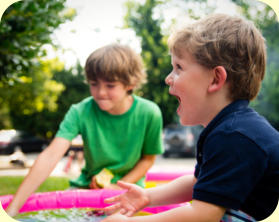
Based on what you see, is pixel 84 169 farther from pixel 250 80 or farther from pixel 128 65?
pixel 250 80

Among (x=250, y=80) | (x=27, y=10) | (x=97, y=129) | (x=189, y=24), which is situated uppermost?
(x=27, y=10)

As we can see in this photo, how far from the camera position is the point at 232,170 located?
32.8 inches

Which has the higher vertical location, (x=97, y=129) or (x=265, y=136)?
(x=265, y=136)

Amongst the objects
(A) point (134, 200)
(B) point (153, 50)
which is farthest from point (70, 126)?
(B) point (153, 50)

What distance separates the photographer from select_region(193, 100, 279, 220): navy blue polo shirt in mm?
833

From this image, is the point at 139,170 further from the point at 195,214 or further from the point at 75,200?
the point at 195,214

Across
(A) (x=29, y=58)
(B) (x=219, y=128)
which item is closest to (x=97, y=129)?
(A) (x=29, y=58)

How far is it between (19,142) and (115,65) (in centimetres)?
1039

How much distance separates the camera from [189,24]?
3.54 ft

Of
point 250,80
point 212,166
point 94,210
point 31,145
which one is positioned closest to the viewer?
point 212,166

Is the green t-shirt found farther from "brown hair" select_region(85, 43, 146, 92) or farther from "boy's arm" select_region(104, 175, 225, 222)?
"boy's arm" select_region(104, 175, 225, 222)

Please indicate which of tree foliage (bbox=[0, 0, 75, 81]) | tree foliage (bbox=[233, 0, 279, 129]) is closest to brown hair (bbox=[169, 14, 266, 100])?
tree foliage (bbox=[0, 0, 75, 81])

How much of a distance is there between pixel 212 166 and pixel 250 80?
329mm

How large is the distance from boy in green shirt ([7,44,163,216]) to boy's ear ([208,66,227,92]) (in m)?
0.97
